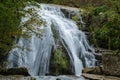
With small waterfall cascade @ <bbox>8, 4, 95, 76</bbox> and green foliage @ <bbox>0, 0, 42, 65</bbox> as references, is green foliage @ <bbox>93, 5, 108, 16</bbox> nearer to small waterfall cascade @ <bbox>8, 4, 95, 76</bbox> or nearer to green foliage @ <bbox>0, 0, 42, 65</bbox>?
small waterfall cascade @ <bbox>8, 4, 95, 76</bbox>

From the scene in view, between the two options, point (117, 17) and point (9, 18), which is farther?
point (117, 17)

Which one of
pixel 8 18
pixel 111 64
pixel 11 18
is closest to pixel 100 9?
pixel 111 64

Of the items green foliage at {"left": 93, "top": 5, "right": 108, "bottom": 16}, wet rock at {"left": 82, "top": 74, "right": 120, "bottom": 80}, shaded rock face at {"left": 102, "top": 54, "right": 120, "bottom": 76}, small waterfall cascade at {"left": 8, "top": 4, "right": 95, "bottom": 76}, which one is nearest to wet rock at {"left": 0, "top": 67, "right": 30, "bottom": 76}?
small waterfall cascade at {"left": 8, "top": 4, "right": 95, "bottom": 76}

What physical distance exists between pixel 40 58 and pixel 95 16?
6.18m

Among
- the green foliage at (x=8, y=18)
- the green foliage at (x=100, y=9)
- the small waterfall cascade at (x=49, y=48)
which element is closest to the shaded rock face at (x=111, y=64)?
the small waterfall cascade at (x=49, y=48)

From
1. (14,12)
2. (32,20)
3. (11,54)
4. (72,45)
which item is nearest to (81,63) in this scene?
(72,45)

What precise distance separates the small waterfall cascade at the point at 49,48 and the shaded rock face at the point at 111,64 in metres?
3.25

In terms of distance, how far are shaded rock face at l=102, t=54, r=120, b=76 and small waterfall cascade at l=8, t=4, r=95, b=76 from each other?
3253mm

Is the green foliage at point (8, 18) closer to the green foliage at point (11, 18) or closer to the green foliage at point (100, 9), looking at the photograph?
the green foliage at point (11, 18)

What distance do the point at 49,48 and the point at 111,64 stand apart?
4754 mm

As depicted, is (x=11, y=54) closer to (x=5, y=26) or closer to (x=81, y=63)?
(x=81, y=63)

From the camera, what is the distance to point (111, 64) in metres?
12.9

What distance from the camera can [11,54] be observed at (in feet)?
53.6

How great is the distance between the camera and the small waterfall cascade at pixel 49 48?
1611 centimetres
